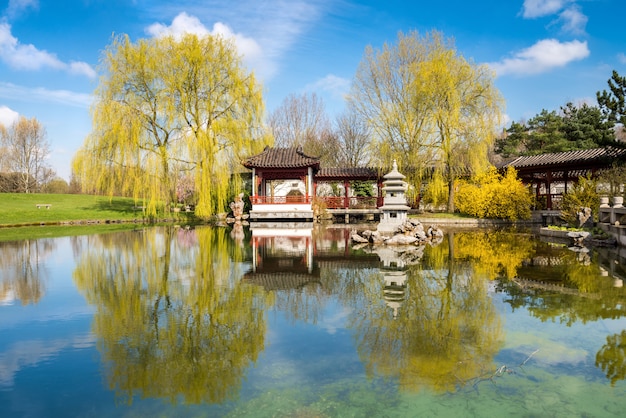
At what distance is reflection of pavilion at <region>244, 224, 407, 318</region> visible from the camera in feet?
22.2

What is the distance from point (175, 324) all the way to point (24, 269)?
223 inches

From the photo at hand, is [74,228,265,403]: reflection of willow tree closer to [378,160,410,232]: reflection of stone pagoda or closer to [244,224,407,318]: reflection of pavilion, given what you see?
[244,224,407,318]: reflection of pavilion

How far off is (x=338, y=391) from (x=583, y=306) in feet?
13.3

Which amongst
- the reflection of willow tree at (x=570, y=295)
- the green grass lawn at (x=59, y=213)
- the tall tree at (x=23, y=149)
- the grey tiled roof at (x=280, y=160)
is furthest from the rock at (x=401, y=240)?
the tall tree at (x=23, y=149)

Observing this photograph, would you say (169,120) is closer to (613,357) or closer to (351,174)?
(351,174)

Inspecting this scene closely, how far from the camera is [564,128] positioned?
28.3m

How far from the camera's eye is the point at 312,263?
29.9 ft

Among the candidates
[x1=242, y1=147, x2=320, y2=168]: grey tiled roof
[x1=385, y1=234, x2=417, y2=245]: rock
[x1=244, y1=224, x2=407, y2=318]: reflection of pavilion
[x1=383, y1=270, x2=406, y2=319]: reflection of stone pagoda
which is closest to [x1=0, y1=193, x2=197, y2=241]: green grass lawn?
[x1=242, y1=147, x2=320, y2=168]: grey tiled roof

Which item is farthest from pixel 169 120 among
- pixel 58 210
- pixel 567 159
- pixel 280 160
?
pixel 567 159

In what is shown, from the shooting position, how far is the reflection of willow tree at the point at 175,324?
10.9 ft

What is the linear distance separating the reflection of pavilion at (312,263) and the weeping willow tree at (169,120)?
32.6ft

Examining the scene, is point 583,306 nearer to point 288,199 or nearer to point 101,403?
point 101,403

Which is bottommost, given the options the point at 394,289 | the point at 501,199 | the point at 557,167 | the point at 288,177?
the point at 394,289

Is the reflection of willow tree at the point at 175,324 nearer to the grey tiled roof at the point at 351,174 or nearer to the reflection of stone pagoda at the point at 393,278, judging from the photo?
the reflection of stone pagoda at the point at 393,278
